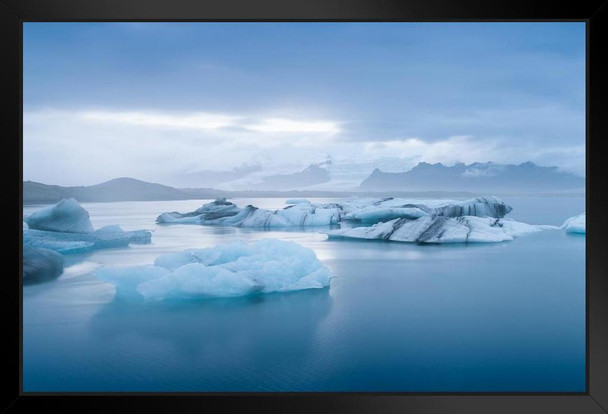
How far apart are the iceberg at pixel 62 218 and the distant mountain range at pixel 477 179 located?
2365mm

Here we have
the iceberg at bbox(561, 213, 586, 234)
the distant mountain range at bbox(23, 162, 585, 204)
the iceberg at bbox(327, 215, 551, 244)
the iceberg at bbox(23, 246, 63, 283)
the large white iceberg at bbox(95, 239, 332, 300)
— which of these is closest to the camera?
the large white iceberg at bbox(95, 239, 332, 300)

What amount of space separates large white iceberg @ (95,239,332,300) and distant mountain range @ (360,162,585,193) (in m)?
1.13

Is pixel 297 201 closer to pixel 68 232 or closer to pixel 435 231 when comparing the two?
pixel 435 231

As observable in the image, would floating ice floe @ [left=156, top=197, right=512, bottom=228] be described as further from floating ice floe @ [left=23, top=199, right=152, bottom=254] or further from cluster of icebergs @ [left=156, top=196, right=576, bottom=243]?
floating ice floe @ [left=23, top=199, right=152, bottom=254]

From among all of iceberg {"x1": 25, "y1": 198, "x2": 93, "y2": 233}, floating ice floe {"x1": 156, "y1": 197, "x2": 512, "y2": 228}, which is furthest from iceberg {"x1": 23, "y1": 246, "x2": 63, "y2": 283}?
floating ice floe {"x1": 156, "y1": 197, "x2": 512, "y2": 228}

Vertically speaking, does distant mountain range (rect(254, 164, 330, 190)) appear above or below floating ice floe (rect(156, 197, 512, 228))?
above

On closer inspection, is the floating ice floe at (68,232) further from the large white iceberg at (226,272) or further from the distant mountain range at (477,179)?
the distant mountain range at (477,179)

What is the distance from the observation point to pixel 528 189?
15.4 ft

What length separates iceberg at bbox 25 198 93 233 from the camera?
3.91 metres

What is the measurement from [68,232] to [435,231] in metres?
3.14

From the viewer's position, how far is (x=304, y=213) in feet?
13.8

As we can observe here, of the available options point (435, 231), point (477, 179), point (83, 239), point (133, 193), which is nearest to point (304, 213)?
point (435, 231)

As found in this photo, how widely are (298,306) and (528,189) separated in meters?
2.52

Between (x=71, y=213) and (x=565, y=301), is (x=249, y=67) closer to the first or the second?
(x=71, y=213)
